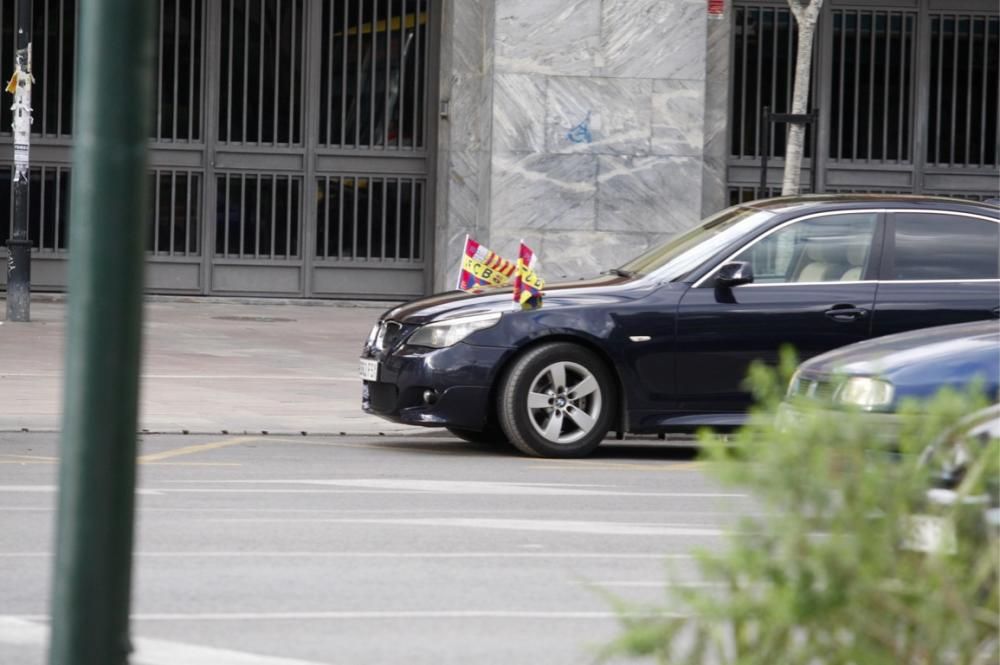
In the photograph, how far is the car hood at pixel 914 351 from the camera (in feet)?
24.4

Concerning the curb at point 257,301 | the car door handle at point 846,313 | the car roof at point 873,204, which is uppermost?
the car roof at point 873,204

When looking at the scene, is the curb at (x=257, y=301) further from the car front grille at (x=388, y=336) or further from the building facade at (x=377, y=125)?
the car front grille at (x=388, y=336)

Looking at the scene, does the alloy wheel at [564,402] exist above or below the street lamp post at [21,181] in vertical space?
below

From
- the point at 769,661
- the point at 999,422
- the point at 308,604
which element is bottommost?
the point at 308,604

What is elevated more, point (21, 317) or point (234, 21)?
point (234, 21)

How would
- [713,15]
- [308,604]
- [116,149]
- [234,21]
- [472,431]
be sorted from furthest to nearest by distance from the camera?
[234,21] < [713,15] < [472,431] < [308,604] < [116,149]

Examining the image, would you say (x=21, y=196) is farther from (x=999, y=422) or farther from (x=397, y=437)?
(x=999, y=422)

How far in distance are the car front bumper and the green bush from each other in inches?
311

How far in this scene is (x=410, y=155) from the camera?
24.9m

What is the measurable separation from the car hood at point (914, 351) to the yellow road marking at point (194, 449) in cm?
432

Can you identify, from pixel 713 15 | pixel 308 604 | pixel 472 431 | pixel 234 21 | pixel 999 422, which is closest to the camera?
pixel 999 422

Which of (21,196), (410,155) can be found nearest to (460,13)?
(410,155)

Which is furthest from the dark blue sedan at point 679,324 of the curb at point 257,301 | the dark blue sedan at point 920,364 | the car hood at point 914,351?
the curb at point 257,301

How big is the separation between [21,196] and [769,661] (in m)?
18.2
